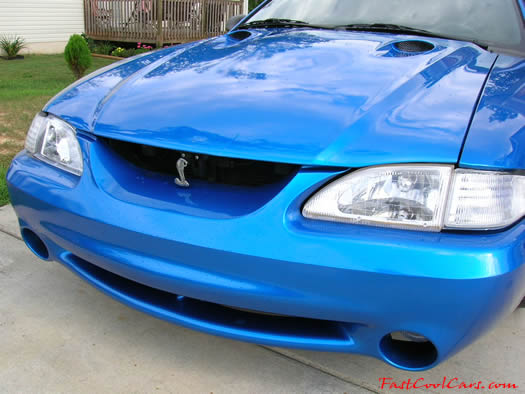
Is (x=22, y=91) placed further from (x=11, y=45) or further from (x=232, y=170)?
(x=232, y=170)

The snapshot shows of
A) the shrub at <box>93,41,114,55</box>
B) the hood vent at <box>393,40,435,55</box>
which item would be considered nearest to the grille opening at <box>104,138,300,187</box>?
the hood vent at <box>393,40,435,55</box>

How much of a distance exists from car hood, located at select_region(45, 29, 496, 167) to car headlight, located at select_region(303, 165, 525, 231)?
0.05 metres

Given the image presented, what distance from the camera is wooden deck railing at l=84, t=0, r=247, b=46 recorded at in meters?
13.6

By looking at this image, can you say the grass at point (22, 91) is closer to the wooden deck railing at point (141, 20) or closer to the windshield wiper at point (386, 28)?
the wooden deck railing at point (141, 20)

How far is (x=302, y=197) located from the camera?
153 centimetres

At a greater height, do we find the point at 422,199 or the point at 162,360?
the point at 422,199

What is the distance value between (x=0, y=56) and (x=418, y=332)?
12.7 m

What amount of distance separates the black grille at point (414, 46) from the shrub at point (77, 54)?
22.3 ft

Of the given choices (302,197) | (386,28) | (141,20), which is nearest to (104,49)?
(141,20)

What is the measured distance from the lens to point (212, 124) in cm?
168

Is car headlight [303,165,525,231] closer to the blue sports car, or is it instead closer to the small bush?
the blue sports car

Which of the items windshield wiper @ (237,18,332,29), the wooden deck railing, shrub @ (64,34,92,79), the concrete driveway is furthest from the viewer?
the wooden deck railing

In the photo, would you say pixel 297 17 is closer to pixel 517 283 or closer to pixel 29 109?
pixel 517 283

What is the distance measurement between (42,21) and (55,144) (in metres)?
12.6
